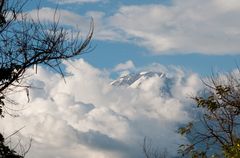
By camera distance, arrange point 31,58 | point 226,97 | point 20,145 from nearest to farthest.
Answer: point 31,58 < point 20,145 < point 226,97

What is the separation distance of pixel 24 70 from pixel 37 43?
929 mm

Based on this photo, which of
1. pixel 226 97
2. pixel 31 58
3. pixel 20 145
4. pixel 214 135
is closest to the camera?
pixel 31 58

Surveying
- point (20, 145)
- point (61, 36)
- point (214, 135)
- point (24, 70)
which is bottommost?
point (20, 145)

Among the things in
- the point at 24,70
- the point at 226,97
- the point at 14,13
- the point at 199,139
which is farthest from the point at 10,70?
the point at 199,139

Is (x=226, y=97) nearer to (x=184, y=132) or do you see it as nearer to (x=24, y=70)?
(x=184, y=132)

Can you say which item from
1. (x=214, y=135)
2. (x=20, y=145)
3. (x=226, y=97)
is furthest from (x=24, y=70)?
(x=214, y=135)

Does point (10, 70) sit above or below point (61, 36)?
below

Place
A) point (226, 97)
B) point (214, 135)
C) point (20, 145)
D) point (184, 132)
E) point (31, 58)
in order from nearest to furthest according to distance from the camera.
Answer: point (31, 58) → point (20, 145) → point (226, 97) → point (214, 135) → point (184, 132)

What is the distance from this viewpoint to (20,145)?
17656 millimetres

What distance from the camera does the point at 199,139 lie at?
27875 mm

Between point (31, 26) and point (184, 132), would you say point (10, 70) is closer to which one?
point (31, 26)

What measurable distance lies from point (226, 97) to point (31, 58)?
11.6 meters

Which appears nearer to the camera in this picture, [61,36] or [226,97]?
[61,36]

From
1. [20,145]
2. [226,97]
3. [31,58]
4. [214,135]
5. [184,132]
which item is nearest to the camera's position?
[31,58]
